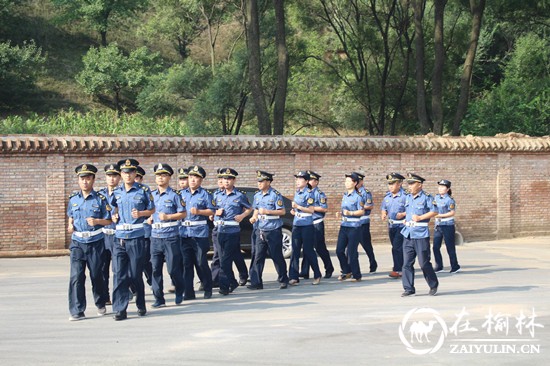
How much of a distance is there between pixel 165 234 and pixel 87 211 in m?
1.40

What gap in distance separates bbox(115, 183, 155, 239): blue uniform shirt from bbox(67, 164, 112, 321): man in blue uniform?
0.18 meters

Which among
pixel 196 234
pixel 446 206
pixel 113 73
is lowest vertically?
pixel 196 234

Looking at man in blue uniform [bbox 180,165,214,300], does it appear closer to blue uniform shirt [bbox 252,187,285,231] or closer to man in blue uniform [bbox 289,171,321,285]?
blue uniform shirt [bbox 252,187,285,231]

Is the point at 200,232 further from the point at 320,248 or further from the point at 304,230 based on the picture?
the point at 320,248

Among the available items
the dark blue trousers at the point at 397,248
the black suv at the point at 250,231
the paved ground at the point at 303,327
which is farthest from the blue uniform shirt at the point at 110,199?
the black suv at the point at 250,231

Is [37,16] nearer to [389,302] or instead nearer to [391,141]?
[391,141]

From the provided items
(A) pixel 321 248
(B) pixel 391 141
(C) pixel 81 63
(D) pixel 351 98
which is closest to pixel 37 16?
(C) pixel 81 63

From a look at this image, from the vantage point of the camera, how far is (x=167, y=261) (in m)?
12.9

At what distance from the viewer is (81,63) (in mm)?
49531

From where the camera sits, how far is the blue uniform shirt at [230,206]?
14.3m

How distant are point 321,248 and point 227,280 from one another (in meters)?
2.87

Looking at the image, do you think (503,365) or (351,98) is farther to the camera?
(351,98)

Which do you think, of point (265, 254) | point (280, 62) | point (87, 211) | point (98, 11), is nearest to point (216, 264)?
point (265, 254)

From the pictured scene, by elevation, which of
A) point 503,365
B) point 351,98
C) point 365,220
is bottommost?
point 503,365
